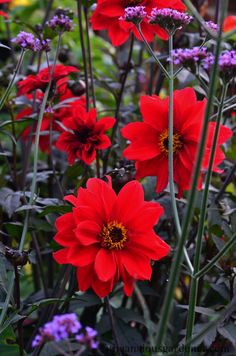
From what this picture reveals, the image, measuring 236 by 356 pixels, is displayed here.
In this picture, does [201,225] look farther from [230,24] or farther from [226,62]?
[230,24]

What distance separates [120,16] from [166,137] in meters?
0.20

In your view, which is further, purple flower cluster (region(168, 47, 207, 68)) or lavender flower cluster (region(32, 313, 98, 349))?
purple flower cluster (region(168, 47, 207, 68))

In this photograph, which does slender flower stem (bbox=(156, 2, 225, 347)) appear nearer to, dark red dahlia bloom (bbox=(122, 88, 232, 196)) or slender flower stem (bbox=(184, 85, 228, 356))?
slender flower stem (bbox=(184, 85, 228, 356))

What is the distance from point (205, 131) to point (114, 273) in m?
0.26

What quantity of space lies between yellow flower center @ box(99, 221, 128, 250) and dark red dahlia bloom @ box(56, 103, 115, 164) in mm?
179

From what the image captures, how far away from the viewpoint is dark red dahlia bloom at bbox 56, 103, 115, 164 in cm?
94

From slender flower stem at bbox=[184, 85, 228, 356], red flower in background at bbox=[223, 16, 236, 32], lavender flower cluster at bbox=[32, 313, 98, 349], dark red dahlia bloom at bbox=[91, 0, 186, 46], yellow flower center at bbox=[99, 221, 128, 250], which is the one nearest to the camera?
lavender flower cluster at bbox=[32, 313, 98, 349]

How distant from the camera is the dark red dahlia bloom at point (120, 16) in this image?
880 mm

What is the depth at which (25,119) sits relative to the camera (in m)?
0.97

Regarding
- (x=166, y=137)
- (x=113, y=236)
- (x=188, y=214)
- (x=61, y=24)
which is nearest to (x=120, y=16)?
(x=61, y=24)

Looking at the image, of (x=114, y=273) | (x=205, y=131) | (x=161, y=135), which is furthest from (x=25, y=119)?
(x=205, y=131)

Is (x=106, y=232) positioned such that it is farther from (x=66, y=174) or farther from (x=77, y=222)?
(x=66, y=174)

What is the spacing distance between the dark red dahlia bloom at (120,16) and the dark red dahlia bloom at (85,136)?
0.39ft

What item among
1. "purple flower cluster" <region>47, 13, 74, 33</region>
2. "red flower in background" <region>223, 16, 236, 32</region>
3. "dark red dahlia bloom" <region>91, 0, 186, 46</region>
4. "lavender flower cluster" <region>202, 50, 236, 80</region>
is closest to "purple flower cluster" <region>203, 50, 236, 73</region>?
"lavender flower cluster" <region>202, 50, 236, 80</region>
